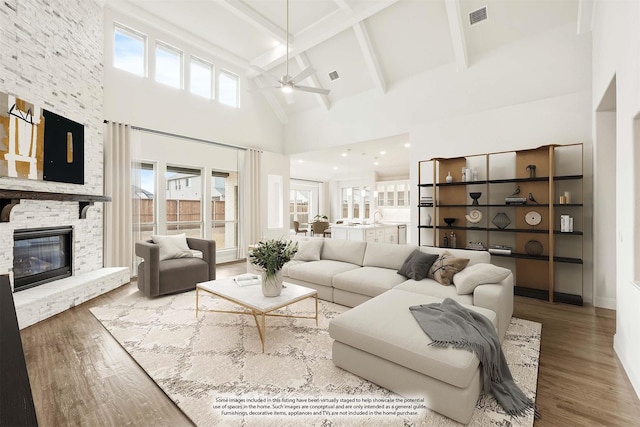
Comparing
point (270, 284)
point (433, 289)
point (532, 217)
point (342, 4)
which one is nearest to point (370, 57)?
point (342, 4)

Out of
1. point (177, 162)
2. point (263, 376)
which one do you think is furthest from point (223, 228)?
point (263, 376)

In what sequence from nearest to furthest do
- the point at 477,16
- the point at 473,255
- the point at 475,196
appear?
the point at 473,255, the point at 477,16, the point at 475,196

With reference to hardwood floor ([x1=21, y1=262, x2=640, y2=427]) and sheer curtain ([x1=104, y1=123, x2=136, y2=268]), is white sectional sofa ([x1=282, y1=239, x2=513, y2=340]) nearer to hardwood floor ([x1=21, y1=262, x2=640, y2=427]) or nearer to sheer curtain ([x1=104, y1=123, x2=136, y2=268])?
hardwood floor ([x1=21, y1=262, x2=640, y2=427])

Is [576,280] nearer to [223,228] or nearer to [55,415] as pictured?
[55,415]

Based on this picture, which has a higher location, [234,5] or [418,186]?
[234,5]

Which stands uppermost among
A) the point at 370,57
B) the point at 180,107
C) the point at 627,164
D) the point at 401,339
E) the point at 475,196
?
the point at 370,57

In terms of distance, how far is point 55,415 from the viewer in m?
1.79

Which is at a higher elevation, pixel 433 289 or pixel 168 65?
pixel 168 65

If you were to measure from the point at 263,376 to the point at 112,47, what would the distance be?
18.3 ft

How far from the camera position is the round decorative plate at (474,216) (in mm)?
4613

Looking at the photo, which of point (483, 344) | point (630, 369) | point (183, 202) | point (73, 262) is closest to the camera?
point (483, 344)

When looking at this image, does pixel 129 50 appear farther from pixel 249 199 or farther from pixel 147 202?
pixel 249 199

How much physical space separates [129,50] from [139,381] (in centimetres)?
543

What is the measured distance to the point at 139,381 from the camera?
215 cm
